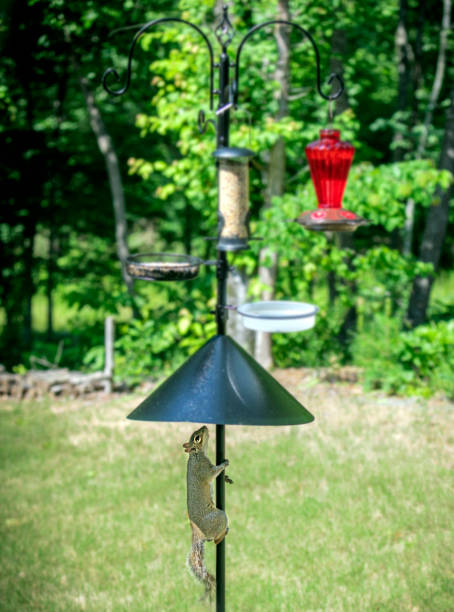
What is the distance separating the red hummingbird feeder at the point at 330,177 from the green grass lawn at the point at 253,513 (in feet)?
Result: 7.78

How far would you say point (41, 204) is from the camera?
1127 cm

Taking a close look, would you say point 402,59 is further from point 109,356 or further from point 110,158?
point 109,356

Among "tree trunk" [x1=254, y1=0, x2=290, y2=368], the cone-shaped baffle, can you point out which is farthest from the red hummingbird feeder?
"tree trunk" [x1=254, y1=0, x2=290, y2=368]

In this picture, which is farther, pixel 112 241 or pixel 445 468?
pixel 112 241

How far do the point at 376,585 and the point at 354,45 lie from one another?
10.1 meters

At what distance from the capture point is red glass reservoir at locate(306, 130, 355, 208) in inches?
142

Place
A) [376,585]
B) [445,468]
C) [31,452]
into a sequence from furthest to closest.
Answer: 1. [31,452]
2. [445,468]
3. [376,585]

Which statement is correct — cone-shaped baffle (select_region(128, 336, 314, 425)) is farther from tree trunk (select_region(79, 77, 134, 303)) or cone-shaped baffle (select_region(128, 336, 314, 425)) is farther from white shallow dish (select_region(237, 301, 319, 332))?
tree trunk (select_region(79, 77, 134, 303))

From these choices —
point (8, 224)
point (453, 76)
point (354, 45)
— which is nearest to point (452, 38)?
point (453, 76)

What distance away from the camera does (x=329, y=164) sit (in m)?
3.63

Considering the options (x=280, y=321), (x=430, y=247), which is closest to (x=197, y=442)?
(x=280, y=321)

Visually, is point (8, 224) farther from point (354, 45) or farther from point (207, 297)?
point (354, 45)

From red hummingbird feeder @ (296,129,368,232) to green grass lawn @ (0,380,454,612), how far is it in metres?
2.37

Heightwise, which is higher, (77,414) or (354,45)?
(354,45)
